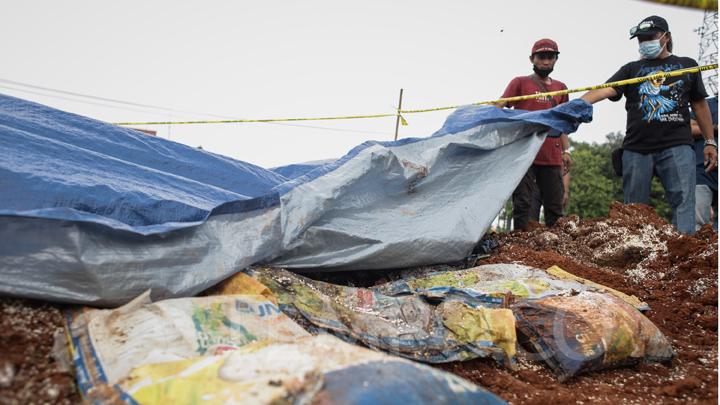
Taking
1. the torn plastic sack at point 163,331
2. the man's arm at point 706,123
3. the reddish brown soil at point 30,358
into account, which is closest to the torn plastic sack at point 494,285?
the torn plastic sack at point 163,331

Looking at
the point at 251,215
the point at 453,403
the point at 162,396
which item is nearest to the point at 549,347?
the point at 453,403

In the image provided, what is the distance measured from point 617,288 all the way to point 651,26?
1.74 m

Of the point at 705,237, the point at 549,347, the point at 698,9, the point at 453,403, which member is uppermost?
the point at 698,9

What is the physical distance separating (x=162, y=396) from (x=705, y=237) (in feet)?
9.02

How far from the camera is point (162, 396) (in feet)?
3.46

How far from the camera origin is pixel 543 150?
12.3ft

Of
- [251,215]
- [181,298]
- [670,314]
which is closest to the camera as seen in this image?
[181,298]

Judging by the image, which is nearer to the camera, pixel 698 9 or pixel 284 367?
pixel 698 9

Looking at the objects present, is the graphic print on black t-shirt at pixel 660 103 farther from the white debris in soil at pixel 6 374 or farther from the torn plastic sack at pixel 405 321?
the white debris in soil at pixel 6 374

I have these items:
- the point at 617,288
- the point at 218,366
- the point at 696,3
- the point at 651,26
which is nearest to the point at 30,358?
the point at 218,366

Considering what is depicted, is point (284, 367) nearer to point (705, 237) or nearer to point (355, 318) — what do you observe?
point (355, 318)

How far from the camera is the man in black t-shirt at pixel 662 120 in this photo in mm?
3227

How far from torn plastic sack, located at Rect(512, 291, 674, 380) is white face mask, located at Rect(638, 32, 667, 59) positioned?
206 centimetres

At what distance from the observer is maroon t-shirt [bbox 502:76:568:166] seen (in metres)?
3.76
